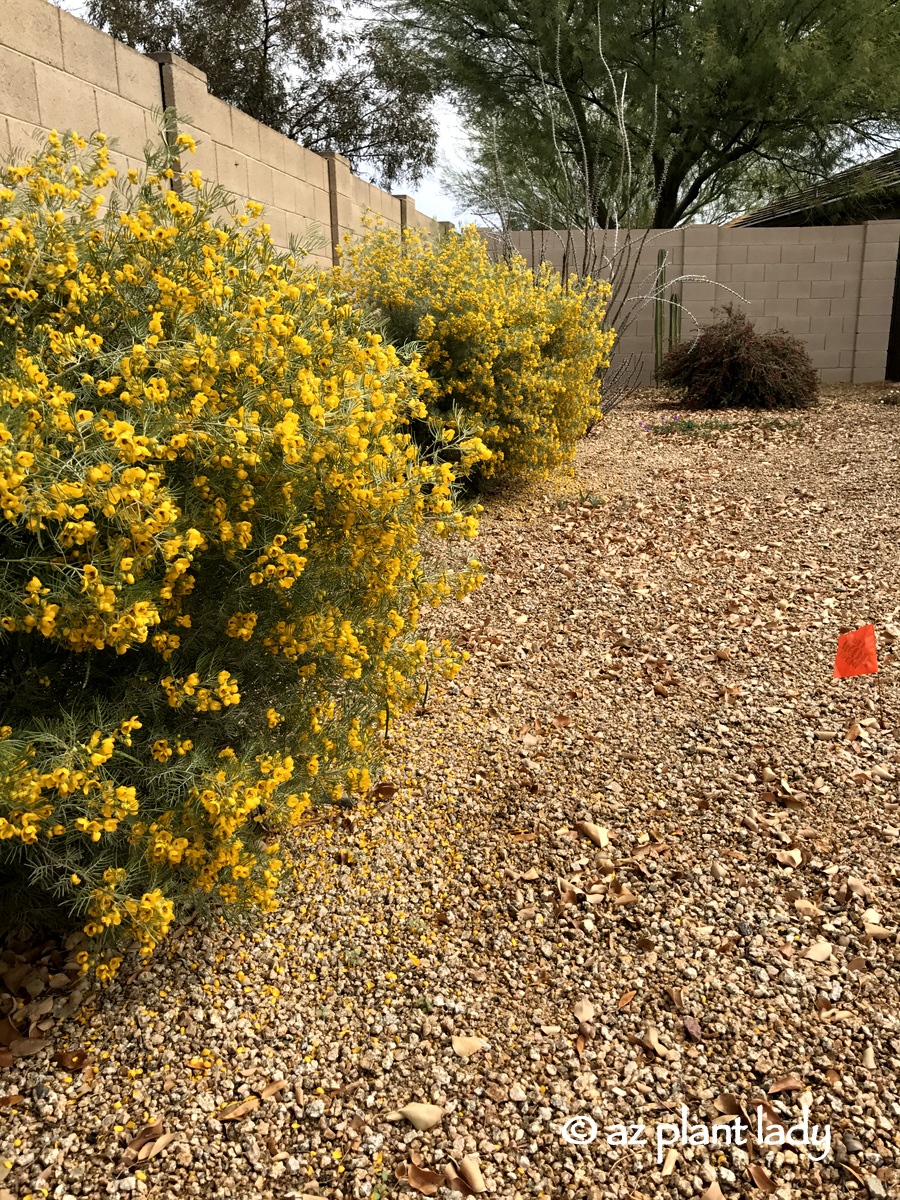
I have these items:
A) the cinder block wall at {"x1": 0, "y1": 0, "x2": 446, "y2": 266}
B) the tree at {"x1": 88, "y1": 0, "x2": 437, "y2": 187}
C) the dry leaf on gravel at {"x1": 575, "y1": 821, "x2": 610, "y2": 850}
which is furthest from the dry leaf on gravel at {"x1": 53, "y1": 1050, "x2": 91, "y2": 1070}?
the tree at {"x1": 88, "y1": 0, "x2": 437, "y2": 187}

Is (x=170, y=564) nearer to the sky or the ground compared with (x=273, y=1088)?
nearer to the sky

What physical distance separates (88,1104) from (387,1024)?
65cm

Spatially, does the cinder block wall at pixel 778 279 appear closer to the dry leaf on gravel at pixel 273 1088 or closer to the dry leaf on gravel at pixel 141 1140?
the dry leaf on gravel at pixel 273 1088

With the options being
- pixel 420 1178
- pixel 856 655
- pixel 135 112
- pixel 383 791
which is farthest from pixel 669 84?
pixel 420 1178

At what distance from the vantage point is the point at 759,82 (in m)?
13.0

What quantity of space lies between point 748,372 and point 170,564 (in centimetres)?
876

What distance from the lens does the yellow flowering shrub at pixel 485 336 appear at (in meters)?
5.41

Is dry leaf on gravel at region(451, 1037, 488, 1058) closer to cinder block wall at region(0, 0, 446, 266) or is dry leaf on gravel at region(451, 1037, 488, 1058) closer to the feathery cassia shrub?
cinder block wall at region(0, 0, 446, 266)

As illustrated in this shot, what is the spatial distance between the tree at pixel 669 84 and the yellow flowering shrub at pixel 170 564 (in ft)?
31.7

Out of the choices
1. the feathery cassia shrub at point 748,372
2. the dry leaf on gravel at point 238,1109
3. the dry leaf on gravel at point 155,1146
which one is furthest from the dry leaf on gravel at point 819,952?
the feathery cassia shrub at point 748,372

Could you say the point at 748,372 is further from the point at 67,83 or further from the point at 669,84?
the point at 67,83

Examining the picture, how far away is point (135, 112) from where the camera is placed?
4973mm

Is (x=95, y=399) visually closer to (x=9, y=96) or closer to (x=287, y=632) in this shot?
(x=287, y=632)

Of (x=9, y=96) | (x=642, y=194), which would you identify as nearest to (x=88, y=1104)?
(x=9, y=96)
